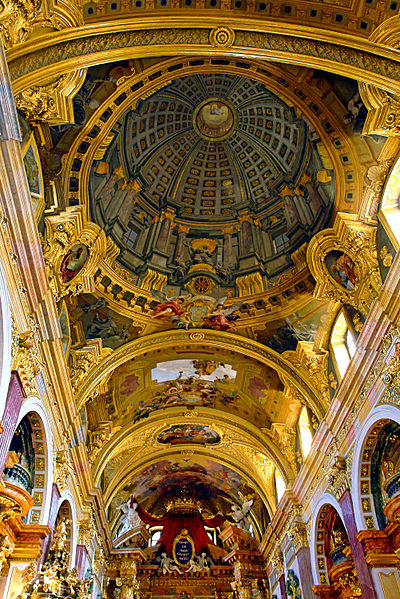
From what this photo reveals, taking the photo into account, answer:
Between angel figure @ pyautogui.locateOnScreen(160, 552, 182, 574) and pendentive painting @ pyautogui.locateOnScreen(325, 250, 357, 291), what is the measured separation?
65.9 feet

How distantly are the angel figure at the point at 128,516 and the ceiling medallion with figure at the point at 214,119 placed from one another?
63.4ft

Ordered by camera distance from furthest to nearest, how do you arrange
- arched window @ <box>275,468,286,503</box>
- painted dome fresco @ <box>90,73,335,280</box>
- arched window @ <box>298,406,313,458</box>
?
arched window @ <box>275,468,286,503</box> → arched window @ <box>298,406,313,458</box> → painted dome fresco @ <box>90,73,335,280</box>

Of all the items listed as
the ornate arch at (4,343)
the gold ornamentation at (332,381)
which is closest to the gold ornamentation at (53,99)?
the ornate arch at (4,343)

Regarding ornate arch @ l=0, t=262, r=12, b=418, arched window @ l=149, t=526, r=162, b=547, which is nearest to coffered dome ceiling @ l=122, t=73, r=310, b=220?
ornate arch @ l=0, t=262, r=12, b=418

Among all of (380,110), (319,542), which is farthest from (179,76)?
(319,542)

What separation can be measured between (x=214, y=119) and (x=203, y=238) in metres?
4.01

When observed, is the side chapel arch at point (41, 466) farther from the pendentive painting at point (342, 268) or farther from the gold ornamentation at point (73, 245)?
the pendentive painting at point (342, 268)

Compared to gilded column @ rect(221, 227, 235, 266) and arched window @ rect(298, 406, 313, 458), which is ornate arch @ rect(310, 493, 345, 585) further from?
gilded column @ rect(221, 227, 235, 266)

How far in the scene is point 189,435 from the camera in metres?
24.5

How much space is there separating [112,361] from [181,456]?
11.2 m

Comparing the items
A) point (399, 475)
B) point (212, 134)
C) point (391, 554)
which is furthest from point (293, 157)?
point (391, 554)

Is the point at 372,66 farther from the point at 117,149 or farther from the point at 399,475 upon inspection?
the point at 399,475

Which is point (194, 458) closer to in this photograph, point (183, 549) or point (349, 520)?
point (183, 549)

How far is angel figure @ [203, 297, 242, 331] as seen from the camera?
17516 millimetres
